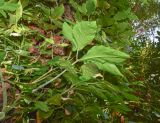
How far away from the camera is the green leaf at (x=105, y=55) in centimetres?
87

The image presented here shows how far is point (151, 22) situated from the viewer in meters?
12.7

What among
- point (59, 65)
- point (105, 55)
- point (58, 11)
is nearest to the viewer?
point (105, 55)

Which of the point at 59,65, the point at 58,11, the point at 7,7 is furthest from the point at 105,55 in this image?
the point at 58,11

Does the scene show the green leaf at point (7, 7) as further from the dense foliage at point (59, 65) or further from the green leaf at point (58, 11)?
the green leaf at point (58, 11)

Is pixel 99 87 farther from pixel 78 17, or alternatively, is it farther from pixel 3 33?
pixel 78 17

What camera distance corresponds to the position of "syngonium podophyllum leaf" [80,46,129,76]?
0.87 meters

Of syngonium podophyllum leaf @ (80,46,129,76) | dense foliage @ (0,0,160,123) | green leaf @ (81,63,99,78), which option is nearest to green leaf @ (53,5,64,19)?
dense foliage @ (0,0,160,123)

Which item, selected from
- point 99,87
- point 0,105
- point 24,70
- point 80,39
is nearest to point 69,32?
point 80,39

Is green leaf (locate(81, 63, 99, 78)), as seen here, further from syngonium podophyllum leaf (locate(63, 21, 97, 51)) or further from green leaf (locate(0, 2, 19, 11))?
green leaf (locate(0, 2, 19, 11))

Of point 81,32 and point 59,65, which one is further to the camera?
point 59,65

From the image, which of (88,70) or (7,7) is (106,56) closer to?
(88,70)

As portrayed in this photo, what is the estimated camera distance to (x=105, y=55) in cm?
88

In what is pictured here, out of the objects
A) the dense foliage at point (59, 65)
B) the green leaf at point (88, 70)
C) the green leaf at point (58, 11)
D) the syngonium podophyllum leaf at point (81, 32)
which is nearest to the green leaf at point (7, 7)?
the dense foliage at point (59, 65)

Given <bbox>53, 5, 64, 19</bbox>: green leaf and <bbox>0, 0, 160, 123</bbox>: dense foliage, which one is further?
<bbox>53, 5, 64, 19</bbox>: green leaf
